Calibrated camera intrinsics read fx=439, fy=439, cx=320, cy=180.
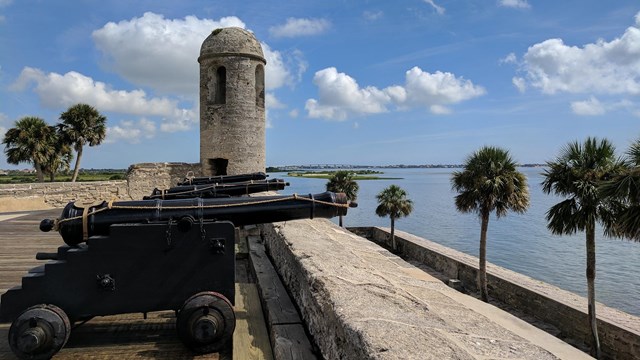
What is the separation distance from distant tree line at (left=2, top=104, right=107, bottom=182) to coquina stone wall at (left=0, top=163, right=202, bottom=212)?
42.6 feet

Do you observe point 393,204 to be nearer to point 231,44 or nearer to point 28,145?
point 231,44

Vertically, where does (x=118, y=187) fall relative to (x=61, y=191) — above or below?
above

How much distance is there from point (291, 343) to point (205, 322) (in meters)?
0.54

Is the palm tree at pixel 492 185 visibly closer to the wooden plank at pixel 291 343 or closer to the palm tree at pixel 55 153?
the wooden plank at pixel 291 343

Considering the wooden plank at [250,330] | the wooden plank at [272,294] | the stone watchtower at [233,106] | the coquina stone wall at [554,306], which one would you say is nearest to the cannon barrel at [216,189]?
the wooden plank at [272,294]

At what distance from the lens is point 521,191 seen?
16547 millimetres

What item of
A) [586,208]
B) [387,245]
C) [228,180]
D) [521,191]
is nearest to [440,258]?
[521,191]

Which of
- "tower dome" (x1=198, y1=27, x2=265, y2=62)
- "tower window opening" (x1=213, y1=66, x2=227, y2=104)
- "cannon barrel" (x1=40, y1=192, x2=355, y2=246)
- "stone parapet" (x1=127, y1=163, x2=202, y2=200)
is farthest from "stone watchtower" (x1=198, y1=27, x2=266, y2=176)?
"cannon barrel" (x1=40, y1=192, x2=355, y2=246)

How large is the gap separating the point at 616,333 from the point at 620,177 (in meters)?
4.11

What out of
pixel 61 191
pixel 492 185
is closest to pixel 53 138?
pixel 61 191

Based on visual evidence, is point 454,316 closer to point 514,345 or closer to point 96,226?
point 514,345

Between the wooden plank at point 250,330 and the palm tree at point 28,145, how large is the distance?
87.2 ft

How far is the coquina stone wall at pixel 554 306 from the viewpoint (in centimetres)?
1048

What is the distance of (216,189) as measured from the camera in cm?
565
